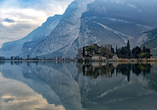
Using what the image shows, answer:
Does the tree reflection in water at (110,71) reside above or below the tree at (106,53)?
below

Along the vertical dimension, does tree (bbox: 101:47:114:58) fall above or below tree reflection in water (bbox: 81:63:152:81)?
above

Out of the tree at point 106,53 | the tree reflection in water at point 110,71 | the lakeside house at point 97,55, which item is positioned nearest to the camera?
the tree reflection in water at point 110,71

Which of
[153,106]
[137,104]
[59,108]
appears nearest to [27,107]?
[59,108]

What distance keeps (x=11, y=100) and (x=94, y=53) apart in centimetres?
14700

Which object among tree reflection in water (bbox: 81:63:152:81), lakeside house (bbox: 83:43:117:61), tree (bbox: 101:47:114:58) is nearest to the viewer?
tree reflection in water (bbox: 81:63:152:81)

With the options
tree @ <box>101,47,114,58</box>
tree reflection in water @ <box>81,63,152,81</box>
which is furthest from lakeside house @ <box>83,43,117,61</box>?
tree reflection in water @ <box>81,63,152,81</box>

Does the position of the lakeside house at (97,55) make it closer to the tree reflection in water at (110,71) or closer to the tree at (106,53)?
the tree at (106,53)

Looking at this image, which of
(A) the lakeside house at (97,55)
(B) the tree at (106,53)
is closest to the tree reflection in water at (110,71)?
(B) the tree at (106,53)

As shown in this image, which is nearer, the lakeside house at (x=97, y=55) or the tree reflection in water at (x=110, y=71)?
the tree reflection in water at (x=110, y=71)

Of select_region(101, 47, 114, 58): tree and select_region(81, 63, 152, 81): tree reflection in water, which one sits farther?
select_region(101, 47, 114, 58): tree

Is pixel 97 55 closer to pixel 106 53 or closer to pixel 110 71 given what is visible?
pixel 106 53

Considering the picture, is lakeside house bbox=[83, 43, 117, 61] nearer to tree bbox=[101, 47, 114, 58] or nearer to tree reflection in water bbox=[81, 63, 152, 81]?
tree bbox=[101, 47, 114, 58]

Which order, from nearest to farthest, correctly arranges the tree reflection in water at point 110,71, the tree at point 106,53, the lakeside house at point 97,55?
the tree reflection in water at point 110,71 < the tree at point 106,53 < the lakeside house at point 97,55

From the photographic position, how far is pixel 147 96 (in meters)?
16.4
